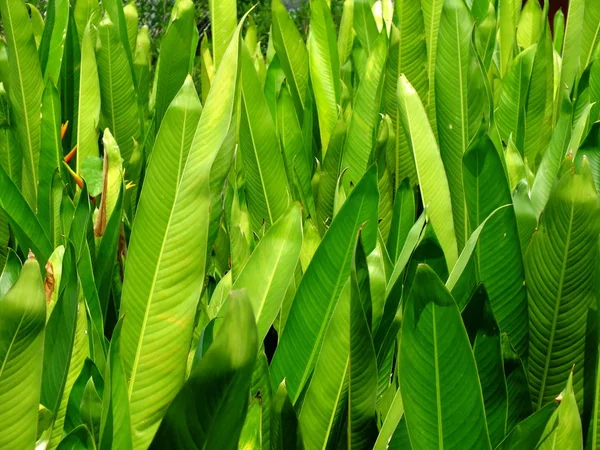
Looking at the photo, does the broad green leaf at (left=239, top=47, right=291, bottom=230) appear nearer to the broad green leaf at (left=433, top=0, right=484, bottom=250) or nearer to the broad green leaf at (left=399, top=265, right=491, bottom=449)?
the broad green leaf at (left=433, top=0, right=484, bottom=250)

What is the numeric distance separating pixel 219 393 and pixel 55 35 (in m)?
1.13

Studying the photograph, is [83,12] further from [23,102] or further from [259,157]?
[259,157]

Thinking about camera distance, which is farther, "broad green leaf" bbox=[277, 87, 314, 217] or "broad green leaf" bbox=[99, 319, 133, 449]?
"broad green leaf" bbox=[277, 87, 314, 217]

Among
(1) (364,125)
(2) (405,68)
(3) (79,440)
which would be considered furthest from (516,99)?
(3) (79,440)

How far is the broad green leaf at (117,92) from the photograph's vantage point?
141 cm

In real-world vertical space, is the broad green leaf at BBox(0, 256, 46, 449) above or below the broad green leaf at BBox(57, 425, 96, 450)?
above

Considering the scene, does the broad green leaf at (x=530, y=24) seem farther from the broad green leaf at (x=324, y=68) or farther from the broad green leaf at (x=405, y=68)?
the broad green leaf at (x=405, y=68)

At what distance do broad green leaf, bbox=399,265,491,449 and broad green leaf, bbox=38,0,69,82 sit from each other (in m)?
1.08

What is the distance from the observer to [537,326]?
88 cm

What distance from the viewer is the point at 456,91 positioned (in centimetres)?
121

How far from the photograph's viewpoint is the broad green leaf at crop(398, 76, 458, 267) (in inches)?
40.9

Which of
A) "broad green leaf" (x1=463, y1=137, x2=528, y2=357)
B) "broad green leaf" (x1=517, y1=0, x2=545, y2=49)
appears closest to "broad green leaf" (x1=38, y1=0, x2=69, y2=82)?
"broad green leaf" (x1=463, y1=137, x2=528, y2=357)

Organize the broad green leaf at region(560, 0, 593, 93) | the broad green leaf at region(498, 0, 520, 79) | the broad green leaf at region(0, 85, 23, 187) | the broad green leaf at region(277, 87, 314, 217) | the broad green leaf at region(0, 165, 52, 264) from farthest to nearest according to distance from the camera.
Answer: the broad green leaf at region(498, 0, 520, 79)
the broad green leaf at region(560, 0, 593, 93)
the broad green leaf at region(277, 87, 314, 217)
the broad green leaf at region(0, 85, 23, 187)
the broad green leaf at region(0, 165, 52, 264)

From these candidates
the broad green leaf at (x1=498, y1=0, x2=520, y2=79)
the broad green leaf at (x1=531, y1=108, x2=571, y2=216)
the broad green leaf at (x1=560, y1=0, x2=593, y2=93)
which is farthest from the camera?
the broad green leaf at (x1=498, y1=0, x2=520, y2=79)
